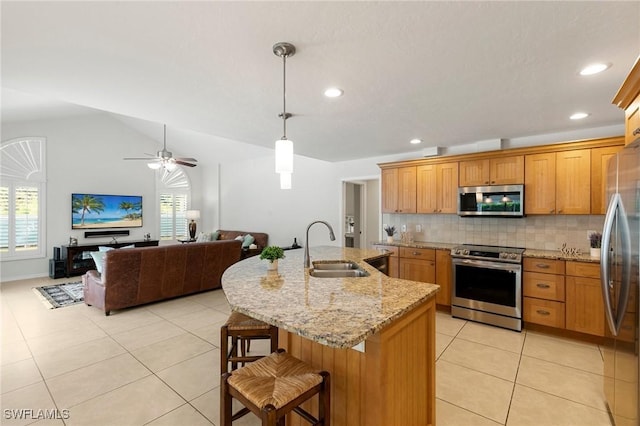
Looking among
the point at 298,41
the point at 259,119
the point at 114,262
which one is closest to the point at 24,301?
the point at 114,262

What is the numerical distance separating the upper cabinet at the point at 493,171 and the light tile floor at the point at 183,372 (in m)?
1.92

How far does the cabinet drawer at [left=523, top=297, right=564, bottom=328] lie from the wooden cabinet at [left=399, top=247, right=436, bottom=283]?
1.12 metres

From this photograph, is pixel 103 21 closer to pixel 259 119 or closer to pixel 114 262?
pixel 259 119

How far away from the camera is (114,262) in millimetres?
3912

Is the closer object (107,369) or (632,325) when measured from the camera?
(632,325)

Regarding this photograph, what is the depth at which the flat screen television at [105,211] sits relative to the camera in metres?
6.83

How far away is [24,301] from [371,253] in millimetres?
5467

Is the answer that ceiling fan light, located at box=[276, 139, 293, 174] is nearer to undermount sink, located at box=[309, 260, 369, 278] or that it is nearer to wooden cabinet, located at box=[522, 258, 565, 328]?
undermount sink, located at box=[309, 260, 369, 278]

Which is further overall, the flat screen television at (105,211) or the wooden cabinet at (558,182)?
the flat screen television at (105,211)

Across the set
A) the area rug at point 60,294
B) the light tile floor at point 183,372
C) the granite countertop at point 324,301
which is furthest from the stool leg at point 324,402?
the area rug at point 60,294

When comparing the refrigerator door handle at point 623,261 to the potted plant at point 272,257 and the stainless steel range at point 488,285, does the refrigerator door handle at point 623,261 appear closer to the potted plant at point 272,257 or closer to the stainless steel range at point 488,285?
the stainless steel range at point 488,285

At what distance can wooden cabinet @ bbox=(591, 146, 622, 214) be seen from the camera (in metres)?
3.25

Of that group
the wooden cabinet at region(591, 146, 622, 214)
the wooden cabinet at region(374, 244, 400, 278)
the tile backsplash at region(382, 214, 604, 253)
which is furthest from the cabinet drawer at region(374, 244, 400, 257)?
the wooden cabinet at region(591, 146, 622, 214)

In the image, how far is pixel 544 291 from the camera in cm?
337
